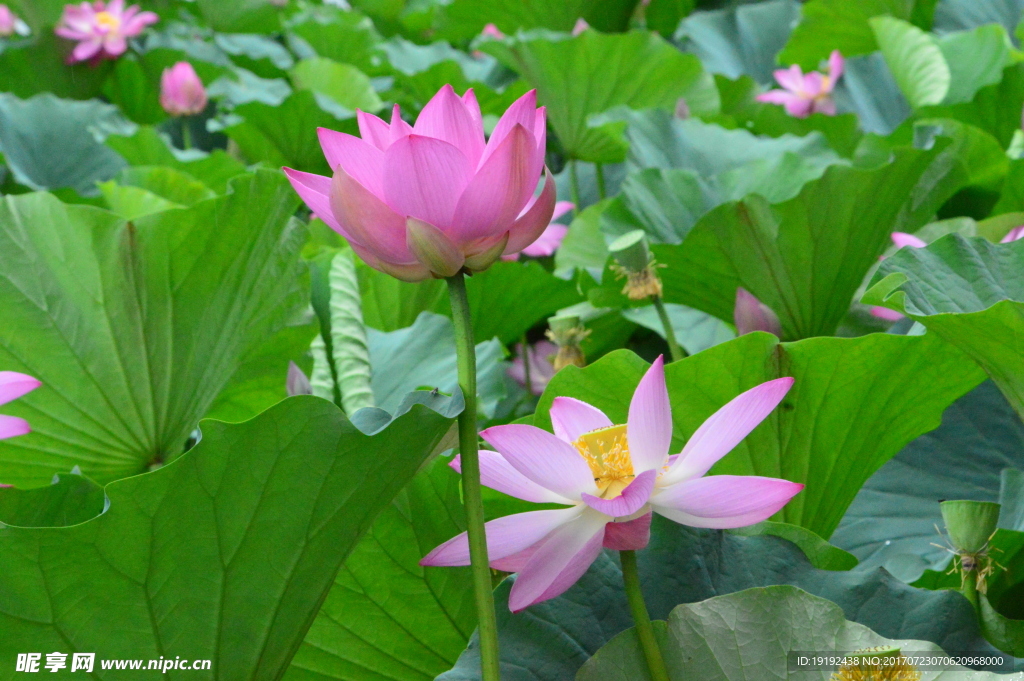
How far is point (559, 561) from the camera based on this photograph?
0.43 meters

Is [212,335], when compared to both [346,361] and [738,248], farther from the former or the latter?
[738,248]

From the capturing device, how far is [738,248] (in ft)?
2.96

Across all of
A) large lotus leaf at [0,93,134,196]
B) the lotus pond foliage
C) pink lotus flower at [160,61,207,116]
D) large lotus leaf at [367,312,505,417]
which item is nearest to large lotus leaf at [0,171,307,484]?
the lotus pond foliage

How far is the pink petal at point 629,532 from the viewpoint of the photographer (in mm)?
420

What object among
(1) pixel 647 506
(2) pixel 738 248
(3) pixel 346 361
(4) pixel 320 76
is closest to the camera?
(1) pixel 647 506

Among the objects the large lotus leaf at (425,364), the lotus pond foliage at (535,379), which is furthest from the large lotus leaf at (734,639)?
the large lotus leaf at (425,364)

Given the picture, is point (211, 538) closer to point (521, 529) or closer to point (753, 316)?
point (521, 529)

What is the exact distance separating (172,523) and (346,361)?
0.34m

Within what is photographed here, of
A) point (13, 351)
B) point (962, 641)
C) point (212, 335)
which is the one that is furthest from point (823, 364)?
point (13, 351)

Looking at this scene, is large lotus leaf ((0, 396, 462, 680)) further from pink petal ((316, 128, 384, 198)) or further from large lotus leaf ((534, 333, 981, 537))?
large lotus leaf ((534, 333, 981, 537))

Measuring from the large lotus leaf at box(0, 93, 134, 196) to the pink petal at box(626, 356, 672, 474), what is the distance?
1.44 meters

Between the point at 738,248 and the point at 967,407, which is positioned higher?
the point at 738,248

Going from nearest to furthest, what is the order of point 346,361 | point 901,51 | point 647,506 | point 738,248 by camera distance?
1. point 647,506
2. point 346,361
3. point 738,248
4. point 901,51

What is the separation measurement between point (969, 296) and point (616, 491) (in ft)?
1.05
